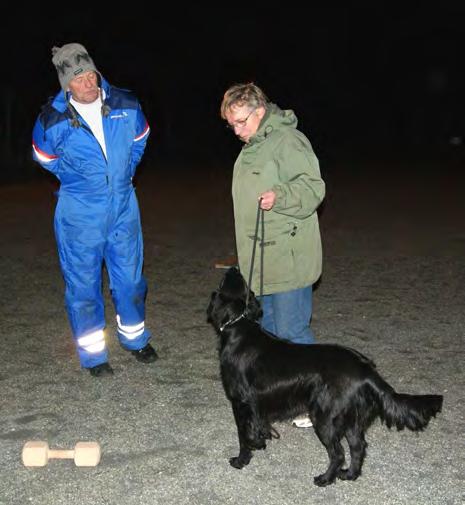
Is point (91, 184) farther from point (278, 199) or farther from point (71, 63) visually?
point (278, 199)

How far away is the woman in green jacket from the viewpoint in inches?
152

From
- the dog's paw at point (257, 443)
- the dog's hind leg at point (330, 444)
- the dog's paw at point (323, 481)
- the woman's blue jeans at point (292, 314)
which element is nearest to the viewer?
the dog's hind leg at point (330, 444)

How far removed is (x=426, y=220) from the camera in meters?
12.5

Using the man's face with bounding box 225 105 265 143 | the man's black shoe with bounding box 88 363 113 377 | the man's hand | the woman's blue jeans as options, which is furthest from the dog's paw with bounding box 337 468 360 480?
the man's black shoe with bounding box 88 363 113 377

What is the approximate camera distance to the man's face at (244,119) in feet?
12.6

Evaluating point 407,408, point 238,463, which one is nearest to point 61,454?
point 238,463

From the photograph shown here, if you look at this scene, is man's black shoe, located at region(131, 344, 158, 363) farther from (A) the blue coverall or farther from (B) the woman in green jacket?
(B) the woman in green jacket

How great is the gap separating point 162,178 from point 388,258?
12.3m

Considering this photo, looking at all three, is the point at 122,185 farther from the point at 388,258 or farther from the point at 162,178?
the point at 162,178

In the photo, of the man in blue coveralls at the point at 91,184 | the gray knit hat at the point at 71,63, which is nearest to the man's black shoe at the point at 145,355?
the man in blue coveralls at the point at 91,184

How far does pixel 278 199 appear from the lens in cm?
381

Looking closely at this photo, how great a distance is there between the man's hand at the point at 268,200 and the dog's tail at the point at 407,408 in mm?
1116

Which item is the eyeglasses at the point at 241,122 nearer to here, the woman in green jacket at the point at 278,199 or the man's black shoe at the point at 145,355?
the woman in green jacket at the point at 278,199

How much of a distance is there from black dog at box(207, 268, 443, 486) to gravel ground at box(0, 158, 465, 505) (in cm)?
27
